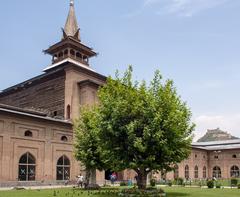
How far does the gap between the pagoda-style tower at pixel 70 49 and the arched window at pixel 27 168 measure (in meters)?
18.6

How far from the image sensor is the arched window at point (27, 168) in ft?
128

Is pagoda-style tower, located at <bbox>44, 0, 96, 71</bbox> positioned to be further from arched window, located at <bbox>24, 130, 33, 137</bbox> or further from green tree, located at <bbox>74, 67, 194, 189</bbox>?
green tree, located at <bbox>74, 67, 194, 189</bbox>

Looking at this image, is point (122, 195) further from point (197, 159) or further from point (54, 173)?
point (197, 159)

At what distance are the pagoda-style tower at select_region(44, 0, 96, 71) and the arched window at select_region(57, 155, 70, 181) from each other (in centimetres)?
1672

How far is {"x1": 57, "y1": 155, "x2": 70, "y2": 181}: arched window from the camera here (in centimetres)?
4347

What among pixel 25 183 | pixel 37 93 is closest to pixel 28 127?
pixel 25 183

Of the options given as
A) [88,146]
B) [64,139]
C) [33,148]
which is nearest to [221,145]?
[64,139]

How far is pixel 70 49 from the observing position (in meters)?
55.4

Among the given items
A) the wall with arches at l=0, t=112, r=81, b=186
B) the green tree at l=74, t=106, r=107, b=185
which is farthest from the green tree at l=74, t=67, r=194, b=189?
the wall with arches at l=0, t=112, r=81, b=186

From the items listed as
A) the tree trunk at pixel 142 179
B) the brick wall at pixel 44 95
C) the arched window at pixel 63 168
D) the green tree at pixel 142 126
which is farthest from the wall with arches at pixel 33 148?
the tree trunk at pixel 142 179

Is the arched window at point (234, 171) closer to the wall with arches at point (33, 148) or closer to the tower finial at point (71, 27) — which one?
the wall with arches at point (33, 148)

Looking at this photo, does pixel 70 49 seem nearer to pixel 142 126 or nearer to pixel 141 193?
pixel 142 126

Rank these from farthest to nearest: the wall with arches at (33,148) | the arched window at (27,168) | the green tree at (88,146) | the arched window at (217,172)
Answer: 1. the arched window at (217,172)
2. the arched window at (27,168)
3. the wall with arches at (33,148)
4. the green tree at (88,146)

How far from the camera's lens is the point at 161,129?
2355 cm
